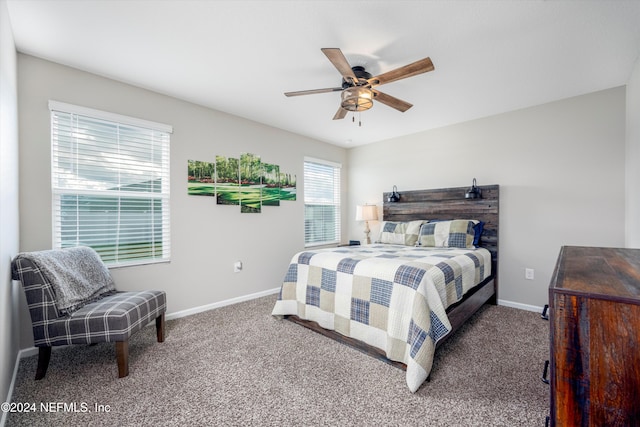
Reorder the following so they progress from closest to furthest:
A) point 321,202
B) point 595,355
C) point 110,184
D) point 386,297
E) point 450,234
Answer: point 595,355 → point 386,297 → point 110,184 → point 450,234 → point 321,202

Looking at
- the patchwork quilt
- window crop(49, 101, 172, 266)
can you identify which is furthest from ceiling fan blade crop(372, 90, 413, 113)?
window crop(49, 101, 172, 266)

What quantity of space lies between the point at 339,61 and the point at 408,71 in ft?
1.70

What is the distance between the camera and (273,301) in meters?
3.60

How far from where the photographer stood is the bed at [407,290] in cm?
192

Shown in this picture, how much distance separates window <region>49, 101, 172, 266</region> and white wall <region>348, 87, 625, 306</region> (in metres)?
3.65

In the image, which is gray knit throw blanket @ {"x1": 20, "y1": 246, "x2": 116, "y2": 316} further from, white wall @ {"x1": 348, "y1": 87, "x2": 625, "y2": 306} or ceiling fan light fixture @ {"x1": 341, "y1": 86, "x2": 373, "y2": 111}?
white wall @ {"x1": 348, "y1": 87, "x2": 625, "y2": 306}

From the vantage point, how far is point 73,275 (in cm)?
202

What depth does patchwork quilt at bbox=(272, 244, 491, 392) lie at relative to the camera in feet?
6.14

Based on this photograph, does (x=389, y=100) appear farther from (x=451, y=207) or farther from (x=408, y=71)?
(x=451, y=207)

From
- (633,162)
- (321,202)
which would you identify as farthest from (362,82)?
(321,202)

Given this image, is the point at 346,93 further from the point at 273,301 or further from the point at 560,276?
the point at 273,301

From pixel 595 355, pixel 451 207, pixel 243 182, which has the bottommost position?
pixel 595 355

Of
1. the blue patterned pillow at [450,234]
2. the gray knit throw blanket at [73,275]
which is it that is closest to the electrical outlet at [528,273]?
the blue patterned pillow at [450,234]

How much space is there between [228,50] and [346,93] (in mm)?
1003
